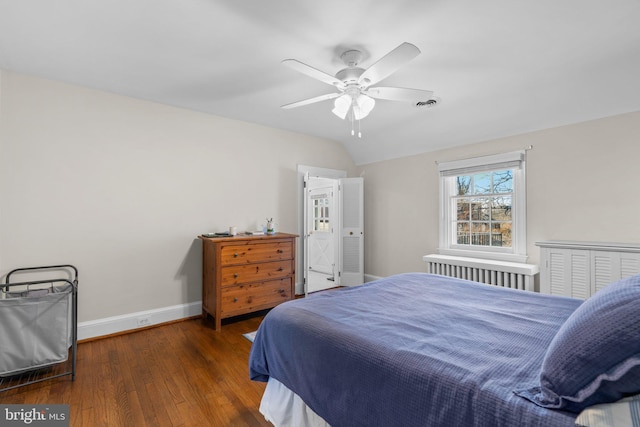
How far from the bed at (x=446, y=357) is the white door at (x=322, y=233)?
3174 mm

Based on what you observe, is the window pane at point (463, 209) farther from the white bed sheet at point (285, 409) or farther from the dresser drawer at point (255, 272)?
the white bed sheet at point (285, 409)

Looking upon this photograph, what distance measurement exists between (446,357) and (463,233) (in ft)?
11.1

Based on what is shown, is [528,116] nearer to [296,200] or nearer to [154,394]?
[296,200]

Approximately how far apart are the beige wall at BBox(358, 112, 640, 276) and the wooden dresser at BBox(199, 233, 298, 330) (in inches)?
80.6

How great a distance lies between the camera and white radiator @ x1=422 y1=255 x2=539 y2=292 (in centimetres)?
321

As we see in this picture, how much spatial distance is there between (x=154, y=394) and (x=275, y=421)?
1021 mm

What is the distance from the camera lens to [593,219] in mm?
2969

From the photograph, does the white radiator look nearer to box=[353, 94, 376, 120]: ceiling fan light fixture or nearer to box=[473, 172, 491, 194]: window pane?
box=[473, 172, 491, 194]: window pane

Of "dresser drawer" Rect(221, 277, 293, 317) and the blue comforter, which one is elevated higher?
the blue comforter

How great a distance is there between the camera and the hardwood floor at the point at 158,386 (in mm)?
1823

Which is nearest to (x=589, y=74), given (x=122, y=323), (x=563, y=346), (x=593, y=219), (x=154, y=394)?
(x=593, y=219)

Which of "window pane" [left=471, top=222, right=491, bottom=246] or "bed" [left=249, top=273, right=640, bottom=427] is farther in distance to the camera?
"window pane" [left=471, top=222, right=491, bottom=246]

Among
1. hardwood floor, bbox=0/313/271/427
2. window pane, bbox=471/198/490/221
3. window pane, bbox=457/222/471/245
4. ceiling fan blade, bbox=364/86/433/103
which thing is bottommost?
hardwood floor, bbox=0/313/271/427

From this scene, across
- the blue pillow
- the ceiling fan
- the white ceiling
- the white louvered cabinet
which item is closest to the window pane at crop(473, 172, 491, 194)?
the white ceiling
